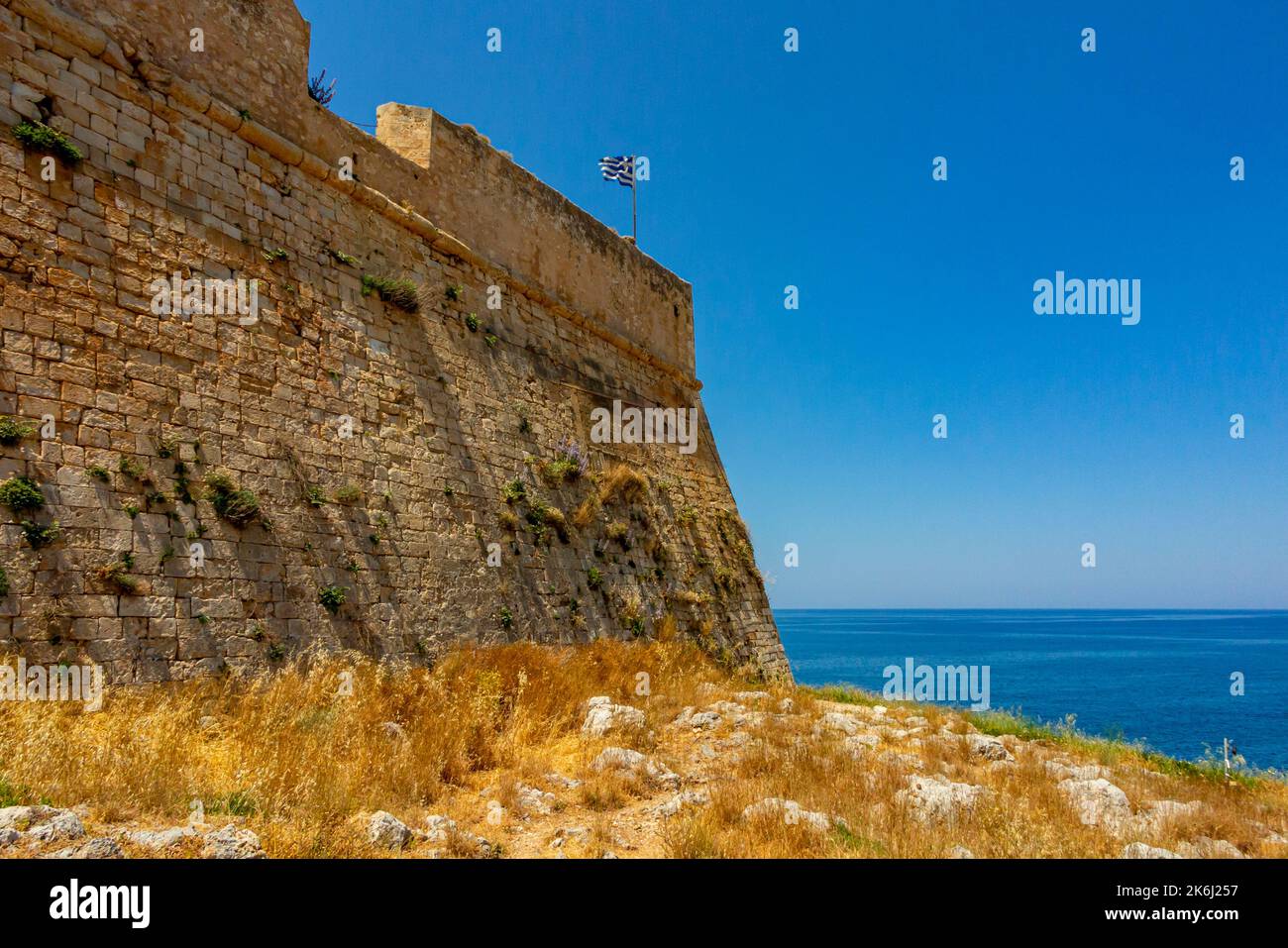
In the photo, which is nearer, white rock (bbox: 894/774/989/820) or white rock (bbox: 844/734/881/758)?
white rock (bbox: 894/774/989/820)

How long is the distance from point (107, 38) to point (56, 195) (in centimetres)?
164

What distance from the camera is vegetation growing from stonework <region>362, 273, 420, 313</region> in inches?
365

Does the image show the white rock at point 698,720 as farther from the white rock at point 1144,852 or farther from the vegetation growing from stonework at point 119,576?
the vegetation growing from stonework at point 119,576

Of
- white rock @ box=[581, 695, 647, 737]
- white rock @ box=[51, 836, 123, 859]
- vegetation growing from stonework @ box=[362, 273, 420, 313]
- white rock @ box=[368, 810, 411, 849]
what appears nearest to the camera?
white rock @ box=[51, 836, 123, 859]

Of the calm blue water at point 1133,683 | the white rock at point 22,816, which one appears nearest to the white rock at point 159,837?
the white rock at point 22,816

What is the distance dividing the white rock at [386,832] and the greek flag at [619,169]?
1399 cm

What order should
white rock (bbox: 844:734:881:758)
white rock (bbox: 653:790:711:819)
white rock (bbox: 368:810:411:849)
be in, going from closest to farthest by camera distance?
white rock (bbox: 368:810:411:849)
white rock (bbox: 653:790:711:819)
white rock (bbox: 844:734:881:758)

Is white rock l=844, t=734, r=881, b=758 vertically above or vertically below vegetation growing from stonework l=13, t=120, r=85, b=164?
below

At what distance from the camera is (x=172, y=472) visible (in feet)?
21.8

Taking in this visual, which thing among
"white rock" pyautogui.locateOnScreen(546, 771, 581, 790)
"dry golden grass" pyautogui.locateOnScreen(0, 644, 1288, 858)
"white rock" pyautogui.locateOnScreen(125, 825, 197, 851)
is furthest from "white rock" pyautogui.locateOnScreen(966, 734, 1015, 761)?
"white rock" pyautogui.locateOnScreen(125, 825, 197, 851)

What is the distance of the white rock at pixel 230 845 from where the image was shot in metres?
3.59

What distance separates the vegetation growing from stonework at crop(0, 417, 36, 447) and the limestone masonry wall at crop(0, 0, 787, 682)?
2 cm

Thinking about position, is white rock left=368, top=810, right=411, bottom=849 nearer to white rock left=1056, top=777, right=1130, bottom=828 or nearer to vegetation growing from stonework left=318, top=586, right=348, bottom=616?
vegetation growing from stonework left=318, top=586, right=348, bottom=616
